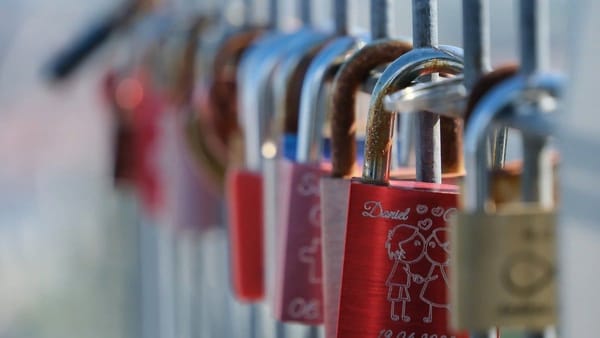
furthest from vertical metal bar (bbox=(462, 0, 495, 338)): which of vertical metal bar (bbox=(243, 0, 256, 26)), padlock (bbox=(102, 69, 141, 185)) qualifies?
padlock (bbox=(102, 69, 141, 185))

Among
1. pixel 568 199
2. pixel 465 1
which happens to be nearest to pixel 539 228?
pixel 568 199

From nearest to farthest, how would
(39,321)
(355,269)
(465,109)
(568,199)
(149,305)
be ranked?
(568,199), (465,109), (355,269), (149,305), (39,321)

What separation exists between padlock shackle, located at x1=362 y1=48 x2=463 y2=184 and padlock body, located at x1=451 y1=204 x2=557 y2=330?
23cm

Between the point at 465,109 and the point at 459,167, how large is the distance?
25 cm

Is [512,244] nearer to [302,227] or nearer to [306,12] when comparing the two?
[302,227]

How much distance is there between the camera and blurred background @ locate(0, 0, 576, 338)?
3.48 metres

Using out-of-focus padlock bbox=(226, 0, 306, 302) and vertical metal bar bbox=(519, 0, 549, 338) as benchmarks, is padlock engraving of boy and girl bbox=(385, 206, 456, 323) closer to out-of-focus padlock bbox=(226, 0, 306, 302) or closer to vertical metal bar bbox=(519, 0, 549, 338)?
vertical metal bar bbox=(519, 0, 549, 338)

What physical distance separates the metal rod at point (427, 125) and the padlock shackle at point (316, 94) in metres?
0.12

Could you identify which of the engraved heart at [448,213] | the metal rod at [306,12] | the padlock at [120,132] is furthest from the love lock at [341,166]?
the padlock at [120,132]

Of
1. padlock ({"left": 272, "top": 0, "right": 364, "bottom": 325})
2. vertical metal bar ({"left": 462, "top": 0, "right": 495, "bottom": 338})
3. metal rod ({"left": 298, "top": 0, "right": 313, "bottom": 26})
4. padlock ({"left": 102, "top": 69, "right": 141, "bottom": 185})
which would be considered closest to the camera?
vertical metal bar ({"left": 462, "top": 0, "right": 495, "bottom": 338})

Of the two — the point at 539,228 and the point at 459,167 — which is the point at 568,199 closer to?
the point at 539,228

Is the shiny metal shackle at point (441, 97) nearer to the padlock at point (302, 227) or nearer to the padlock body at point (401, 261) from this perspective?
the padlock body at point (401, 261)

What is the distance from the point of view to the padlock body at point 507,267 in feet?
1.98

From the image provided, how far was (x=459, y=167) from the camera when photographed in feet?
3.01
